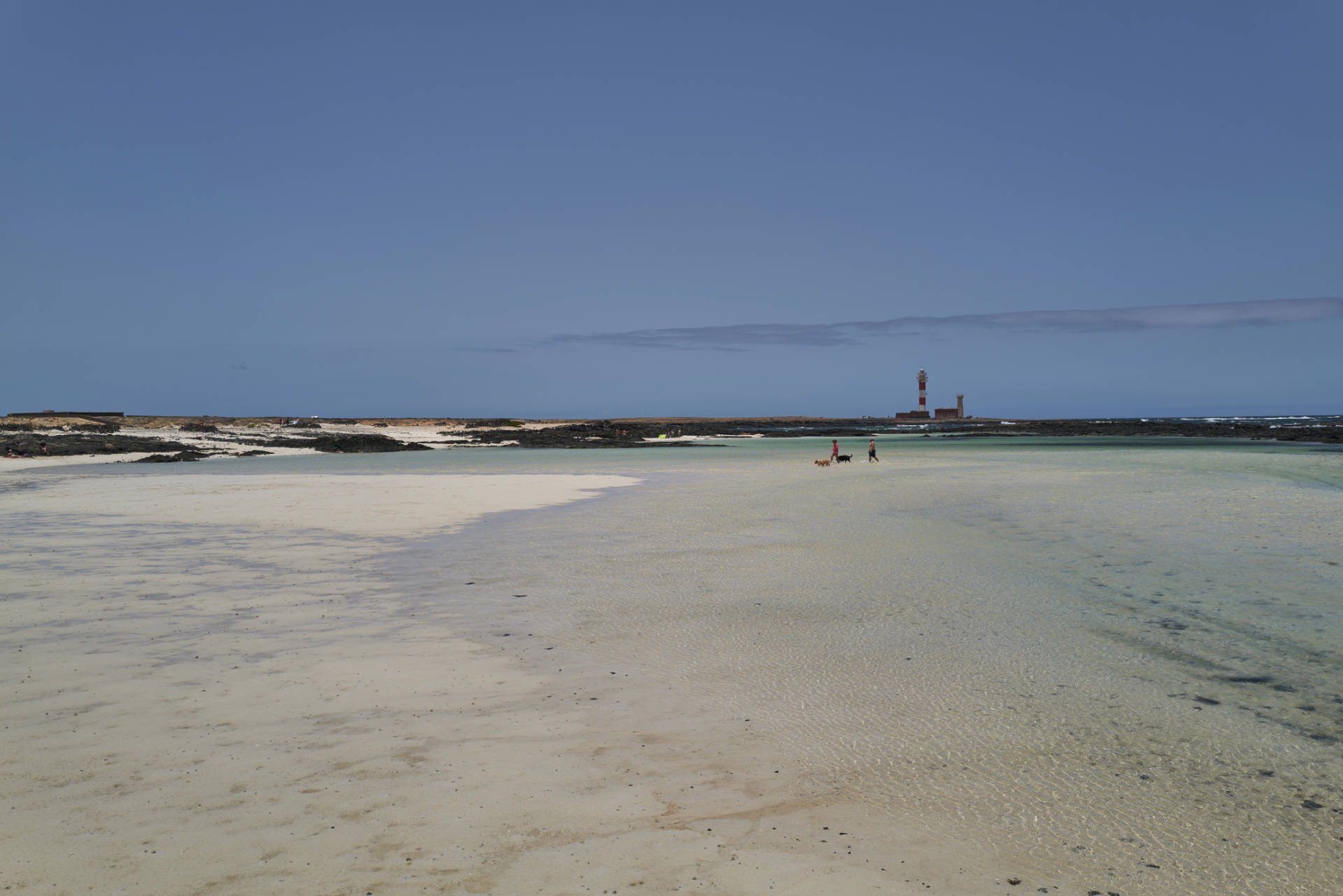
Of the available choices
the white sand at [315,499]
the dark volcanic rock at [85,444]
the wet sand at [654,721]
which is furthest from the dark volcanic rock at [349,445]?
the wet sand at [654,721]

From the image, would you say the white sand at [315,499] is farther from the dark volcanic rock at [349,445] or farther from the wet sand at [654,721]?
the dark volcanic rock at [349,445]

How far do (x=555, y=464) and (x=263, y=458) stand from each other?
16.8 metres

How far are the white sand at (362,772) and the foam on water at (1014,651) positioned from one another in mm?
582

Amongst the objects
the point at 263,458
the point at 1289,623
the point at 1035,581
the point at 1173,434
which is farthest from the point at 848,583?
the point at 1173,434

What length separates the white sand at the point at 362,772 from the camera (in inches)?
156

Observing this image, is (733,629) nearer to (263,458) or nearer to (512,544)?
(512,544)

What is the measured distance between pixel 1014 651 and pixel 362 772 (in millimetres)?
5754

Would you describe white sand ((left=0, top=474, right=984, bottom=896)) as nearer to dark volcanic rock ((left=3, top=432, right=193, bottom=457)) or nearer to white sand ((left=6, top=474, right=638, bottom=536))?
white sand ((left=6, top=474, right=638, bottom=536))

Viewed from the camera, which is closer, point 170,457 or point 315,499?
point 315,499

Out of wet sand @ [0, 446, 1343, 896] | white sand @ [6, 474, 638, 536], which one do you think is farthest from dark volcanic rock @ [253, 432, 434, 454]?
wet sand @ [0, 446, 1343, 896]

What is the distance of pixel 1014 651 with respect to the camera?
307 inches

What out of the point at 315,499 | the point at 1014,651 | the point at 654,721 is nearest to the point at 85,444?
the point at 315,499

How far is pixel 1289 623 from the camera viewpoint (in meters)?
8.79

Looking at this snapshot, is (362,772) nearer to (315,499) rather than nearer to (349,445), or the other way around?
(315,499)
